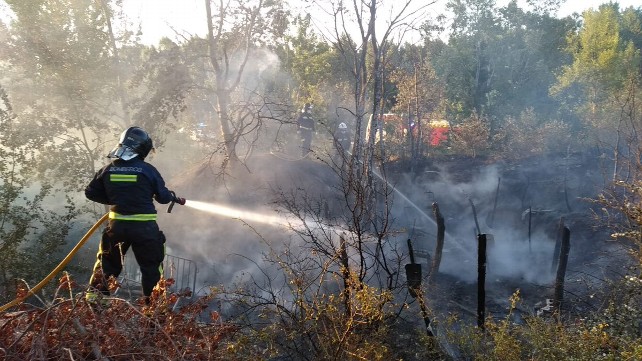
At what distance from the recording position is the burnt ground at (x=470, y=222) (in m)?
11.5

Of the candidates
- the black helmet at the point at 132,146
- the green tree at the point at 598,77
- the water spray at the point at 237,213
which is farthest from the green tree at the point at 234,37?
the green tree at the point at 598,77

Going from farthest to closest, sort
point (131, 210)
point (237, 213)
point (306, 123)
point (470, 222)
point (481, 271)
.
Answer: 1. point (470, 222)
2. point (306, 123)
3. point (237, 213)
4. point (481, 271)
5. point (131, 210)

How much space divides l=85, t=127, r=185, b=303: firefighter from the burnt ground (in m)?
4.42

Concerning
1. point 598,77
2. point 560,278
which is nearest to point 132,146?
point 560,278

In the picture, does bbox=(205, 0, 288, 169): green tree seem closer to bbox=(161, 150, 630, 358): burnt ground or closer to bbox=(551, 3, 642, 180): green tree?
bbox=(161, 150, 630, 358): burnt ground

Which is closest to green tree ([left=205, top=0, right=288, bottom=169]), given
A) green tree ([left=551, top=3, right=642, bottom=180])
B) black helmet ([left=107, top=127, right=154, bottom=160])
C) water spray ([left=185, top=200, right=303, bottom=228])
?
water spray ([left=185, top=200, right=303, bottom=228])

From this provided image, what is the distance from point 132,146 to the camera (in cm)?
472

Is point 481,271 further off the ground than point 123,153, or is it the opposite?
point 123,153

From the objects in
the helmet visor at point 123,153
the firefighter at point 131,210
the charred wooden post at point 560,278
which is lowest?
the charred wooden post at point 560,278

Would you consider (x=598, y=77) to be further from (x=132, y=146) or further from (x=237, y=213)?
(x=132, y=146)

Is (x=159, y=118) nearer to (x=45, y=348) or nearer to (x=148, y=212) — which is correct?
(x=148, y=212)

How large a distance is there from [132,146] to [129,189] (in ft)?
1.53

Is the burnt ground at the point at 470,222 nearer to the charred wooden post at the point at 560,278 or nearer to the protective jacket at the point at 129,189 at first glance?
the charred wooden post at the point at 560,278

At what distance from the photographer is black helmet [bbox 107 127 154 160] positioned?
15.3 ft
